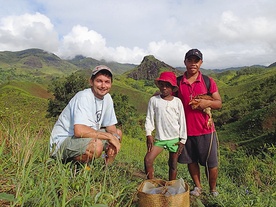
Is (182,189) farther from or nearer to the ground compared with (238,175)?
farther from the ground

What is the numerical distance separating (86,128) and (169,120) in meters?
1.03

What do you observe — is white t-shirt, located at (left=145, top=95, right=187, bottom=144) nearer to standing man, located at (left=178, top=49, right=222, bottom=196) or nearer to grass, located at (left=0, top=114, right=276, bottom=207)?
standing man, located at (left=178, top=49, right=222, bottom=196)

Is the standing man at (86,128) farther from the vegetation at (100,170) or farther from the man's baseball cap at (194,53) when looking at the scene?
the man's baseball cap at (194,53)

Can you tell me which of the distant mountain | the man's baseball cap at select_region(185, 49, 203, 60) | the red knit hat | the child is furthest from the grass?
the distant mountain

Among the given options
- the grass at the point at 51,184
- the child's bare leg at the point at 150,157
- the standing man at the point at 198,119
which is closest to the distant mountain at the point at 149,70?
the standing man at the point at 198,119

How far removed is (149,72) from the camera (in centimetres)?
8950

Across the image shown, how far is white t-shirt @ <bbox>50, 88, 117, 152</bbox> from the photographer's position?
3.01 meters

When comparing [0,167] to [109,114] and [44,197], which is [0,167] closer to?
[44,197]

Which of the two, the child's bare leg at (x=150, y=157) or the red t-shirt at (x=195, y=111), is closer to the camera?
the child's bare leg at (x=150, y=157)

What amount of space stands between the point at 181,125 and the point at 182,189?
3.38ft

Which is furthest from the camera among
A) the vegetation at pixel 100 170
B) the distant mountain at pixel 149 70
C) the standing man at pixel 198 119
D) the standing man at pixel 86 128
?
the distant mountain at pixel 149 70

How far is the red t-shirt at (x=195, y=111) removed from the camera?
3488mm

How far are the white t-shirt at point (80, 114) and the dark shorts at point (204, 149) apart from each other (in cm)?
118

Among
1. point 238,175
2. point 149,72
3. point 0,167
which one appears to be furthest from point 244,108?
point 149,72
